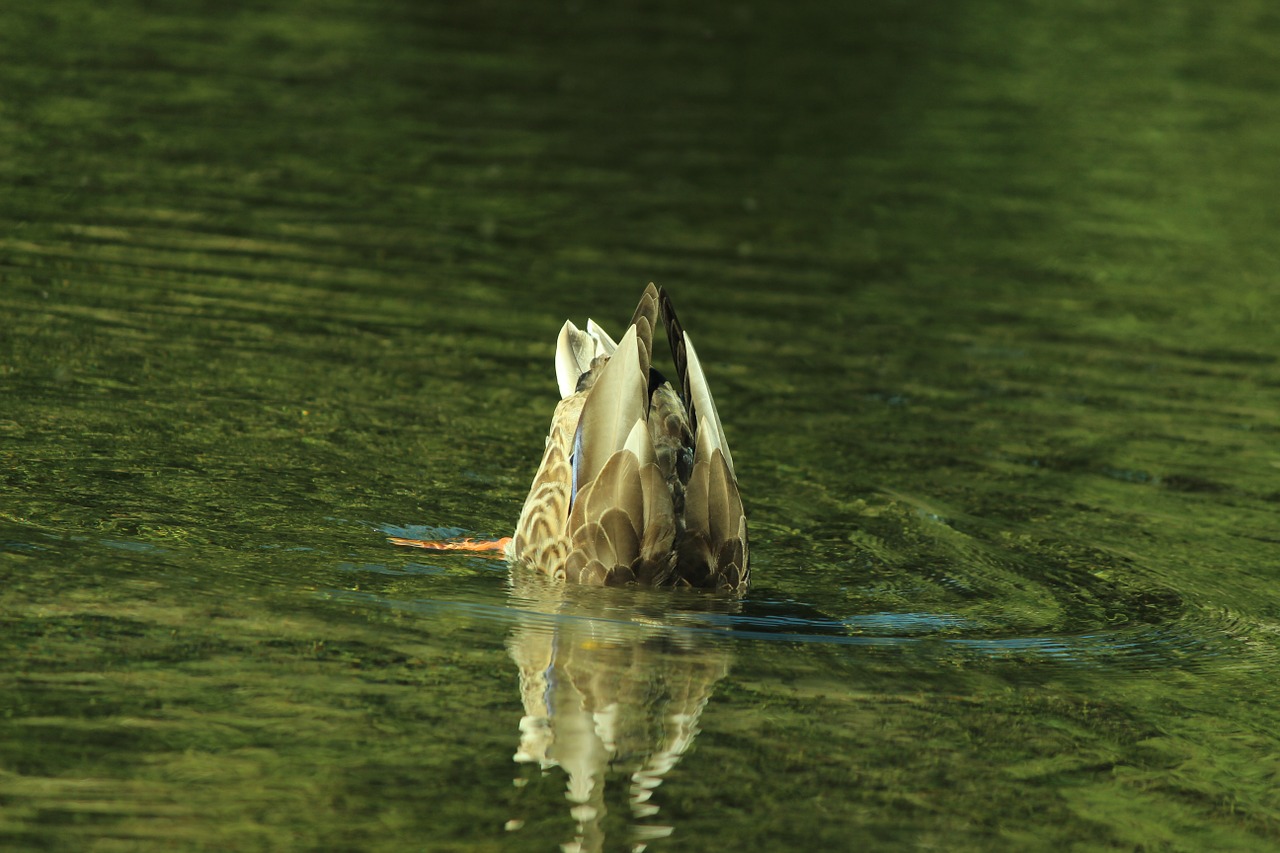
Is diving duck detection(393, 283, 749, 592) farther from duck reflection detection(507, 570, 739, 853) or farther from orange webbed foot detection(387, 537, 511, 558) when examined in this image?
orange webbed foot detection(387, 537, 511, 558)

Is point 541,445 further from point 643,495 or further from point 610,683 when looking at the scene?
point 610,683

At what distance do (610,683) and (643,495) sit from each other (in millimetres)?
1080

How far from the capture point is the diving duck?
683cm

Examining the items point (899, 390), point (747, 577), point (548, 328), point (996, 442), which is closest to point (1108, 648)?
point (747, 577)

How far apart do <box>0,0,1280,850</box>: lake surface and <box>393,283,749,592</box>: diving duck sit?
15 cm

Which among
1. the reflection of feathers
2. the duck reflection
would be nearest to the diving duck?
the reflection of feathers

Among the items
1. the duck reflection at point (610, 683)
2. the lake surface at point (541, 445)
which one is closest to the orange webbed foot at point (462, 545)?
the lake surface at point (541, 445)

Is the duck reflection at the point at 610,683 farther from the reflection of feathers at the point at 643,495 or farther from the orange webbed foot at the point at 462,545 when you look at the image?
the orange webbed foot at the point at 462,545

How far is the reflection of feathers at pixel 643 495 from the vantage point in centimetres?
683

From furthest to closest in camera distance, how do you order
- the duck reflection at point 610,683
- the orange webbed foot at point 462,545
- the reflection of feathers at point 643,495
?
the orange webbed foot at point 462,545
the reflection of feathers at point 643,495
the duck reflection at point 610,683

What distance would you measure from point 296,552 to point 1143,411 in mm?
5119

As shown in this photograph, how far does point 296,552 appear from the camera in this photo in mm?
6898

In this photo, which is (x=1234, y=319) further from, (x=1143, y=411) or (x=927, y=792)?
(x=927, y=792)

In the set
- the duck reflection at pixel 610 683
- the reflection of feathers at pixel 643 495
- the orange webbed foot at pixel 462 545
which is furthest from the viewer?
the orange webbed foot at pixel 462 545
